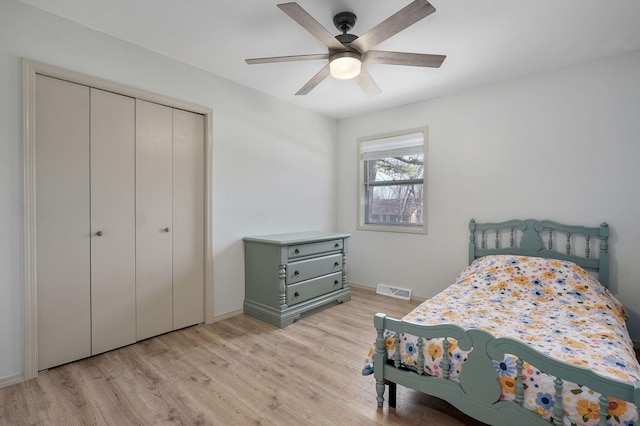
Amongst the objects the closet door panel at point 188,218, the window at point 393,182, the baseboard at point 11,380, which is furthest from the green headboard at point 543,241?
the baseboard at point 11,380

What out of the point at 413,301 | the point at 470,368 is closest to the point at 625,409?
the point at 470,368

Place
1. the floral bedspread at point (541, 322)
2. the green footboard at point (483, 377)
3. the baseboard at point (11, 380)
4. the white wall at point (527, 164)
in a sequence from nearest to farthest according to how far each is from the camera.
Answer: the green footboard at point (483, 377)
the floral bedspread at point (541, 322)
the baseboard at point (11, 380)
the white wall at point (527, 164)

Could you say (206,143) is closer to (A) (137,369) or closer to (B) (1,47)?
(B) (1,47)

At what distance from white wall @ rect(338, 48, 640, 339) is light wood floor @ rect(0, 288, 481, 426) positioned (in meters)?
1.50

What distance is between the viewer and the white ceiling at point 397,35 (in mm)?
1878

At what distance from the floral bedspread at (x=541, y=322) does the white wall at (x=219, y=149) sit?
196cm

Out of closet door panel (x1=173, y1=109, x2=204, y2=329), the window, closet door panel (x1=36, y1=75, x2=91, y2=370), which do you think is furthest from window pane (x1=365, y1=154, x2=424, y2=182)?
closet door panel (x1=36, y1=75, x2=91, y2=370)

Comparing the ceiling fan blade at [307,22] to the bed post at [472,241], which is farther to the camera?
the bed post at [472,241]

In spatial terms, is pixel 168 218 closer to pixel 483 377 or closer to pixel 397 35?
pixel 397 35

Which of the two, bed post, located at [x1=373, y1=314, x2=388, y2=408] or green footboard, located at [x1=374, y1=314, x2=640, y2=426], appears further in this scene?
bed post, located at [x1=373, y1=314, x2=388, y2=408]

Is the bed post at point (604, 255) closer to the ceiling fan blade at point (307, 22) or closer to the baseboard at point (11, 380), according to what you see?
the ceiling fan blade at point (307, 22)

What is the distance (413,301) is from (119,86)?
3629mm

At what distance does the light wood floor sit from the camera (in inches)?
62.3

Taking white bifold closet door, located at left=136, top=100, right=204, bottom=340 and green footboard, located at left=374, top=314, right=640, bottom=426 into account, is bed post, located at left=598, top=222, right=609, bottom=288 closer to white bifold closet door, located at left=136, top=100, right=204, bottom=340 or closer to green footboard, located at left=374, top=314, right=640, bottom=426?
green footboard, located at left=374, top=314, right=640, bottom=426
